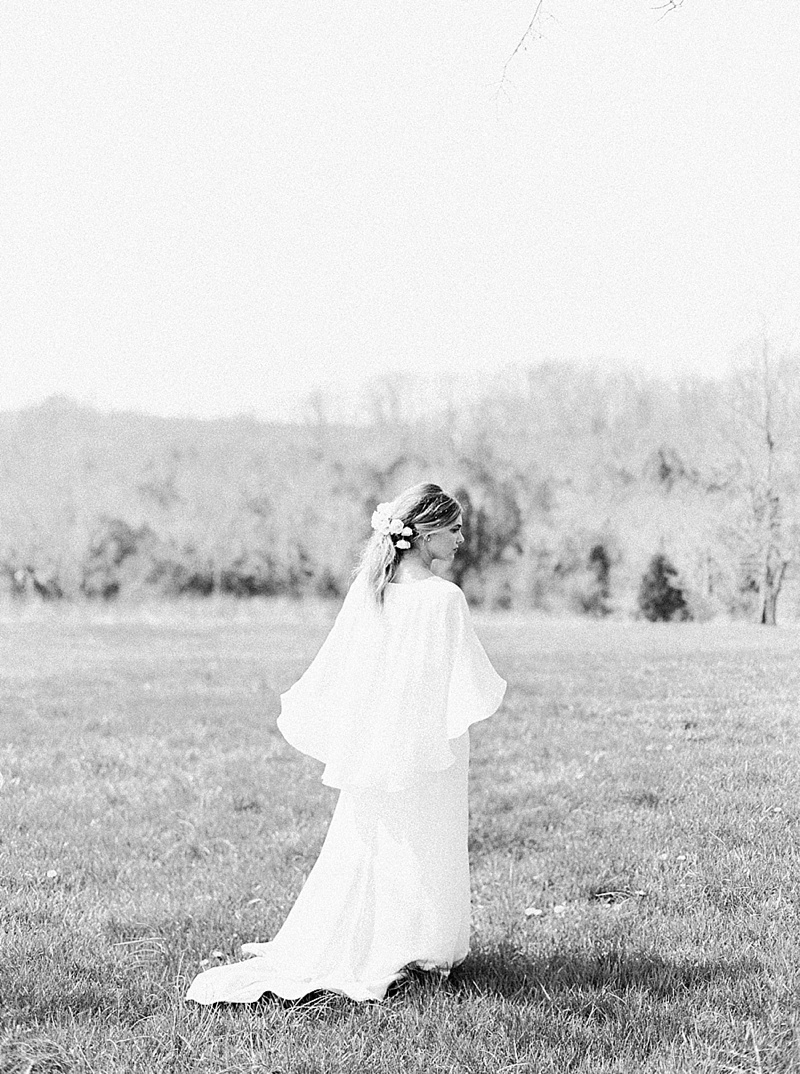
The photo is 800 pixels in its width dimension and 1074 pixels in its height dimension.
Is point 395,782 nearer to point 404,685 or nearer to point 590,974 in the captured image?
point 404,685

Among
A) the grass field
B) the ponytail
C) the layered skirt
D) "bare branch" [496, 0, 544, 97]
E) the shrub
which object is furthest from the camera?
the shrub

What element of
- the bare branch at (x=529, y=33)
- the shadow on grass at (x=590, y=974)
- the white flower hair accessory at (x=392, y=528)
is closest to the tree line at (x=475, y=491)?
the bare branch at (x=529, y=33)

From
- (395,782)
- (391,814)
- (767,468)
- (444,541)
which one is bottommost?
(391,814)

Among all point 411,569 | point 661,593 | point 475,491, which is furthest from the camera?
point 475,491

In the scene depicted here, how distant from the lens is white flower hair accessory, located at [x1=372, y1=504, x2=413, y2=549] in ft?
10.5

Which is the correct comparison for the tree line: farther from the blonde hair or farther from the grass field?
the blonde hair

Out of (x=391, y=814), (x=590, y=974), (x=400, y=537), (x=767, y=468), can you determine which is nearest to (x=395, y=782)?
(x=391, y=814)

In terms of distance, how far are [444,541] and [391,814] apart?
0.76 meters

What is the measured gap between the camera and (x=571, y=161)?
21.3 ft

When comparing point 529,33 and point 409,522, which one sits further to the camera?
point 529,33

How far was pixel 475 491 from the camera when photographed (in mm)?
7281

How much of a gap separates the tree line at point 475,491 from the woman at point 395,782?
2.69 m

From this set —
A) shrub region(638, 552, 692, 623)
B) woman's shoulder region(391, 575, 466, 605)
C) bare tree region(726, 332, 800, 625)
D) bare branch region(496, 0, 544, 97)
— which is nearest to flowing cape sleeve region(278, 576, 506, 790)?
woman's shoulder region(391, 575, 466, 605)

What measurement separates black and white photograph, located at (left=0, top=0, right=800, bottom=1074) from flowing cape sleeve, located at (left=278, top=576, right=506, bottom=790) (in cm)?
1
